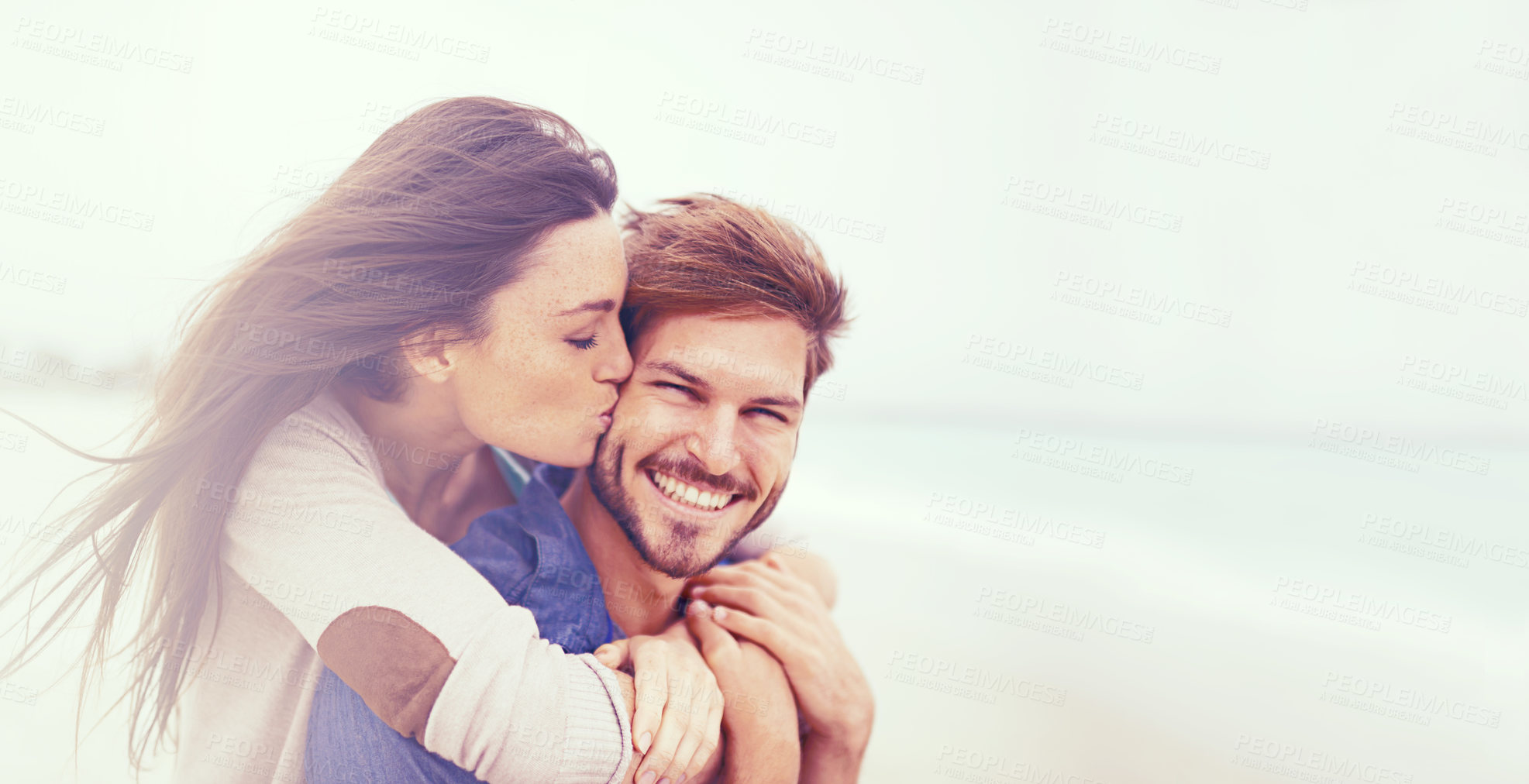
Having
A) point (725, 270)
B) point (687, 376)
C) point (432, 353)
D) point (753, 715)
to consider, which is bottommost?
point (753, 715)

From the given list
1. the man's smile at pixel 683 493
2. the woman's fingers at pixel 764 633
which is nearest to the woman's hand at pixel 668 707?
the woman's fingers at pixel 764 633

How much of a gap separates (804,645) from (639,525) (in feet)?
1.41

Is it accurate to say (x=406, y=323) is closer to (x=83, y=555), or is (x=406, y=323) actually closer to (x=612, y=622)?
(x=612, y=622)

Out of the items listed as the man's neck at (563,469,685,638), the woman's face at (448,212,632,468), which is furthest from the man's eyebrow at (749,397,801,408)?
the man's neck at (563,469,685,638)

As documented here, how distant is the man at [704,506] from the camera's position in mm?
1616

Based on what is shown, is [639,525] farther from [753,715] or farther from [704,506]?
[753,715]

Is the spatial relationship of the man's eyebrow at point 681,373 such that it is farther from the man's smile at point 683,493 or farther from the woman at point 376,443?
the man's smile at point 683,493

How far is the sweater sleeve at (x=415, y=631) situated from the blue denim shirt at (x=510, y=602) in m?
0.12

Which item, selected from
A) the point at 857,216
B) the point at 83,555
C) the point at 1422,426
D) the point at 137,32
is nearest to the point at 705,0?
the point at 857,216

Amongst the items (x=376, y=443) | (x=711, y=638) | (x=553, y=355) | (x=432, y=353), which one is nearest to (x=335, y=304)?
(x=432, y=353)

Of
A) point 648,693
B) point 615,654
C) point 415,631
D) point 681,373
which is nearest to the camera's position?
point 415,631

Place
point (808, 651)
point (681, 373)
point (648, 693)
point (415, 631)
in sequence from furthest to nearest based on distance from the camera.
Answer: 1. point (808, 651)
2. point (681, 373)
3. point (648, 693)
4. point (415, 631)

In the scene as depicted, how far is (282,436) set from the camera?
5.02 feet

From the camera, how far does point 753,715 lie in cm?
161
